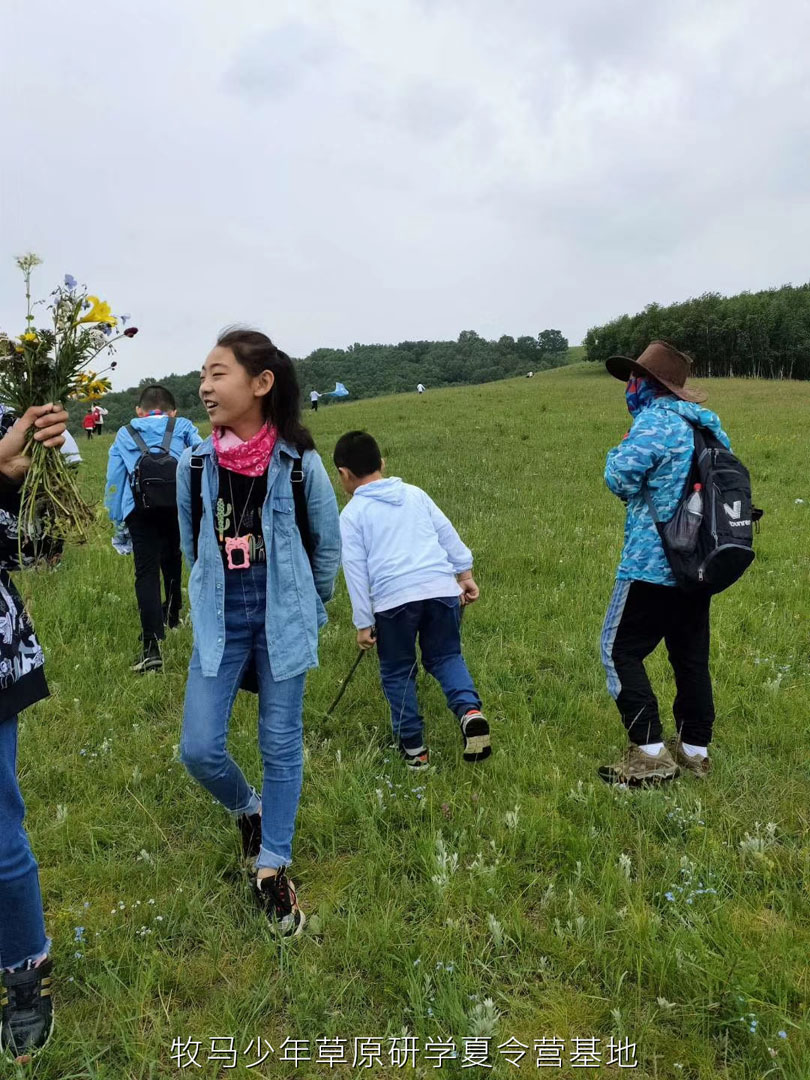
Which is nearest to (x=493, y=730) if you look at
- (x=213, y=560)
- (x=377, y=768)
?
(x=377, y=768)

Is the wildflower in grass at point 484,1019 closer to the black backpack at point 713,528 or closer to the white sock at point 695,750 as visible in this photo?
the white sock at point 695,750

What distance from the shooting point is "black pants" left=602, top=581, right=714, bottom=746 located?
4.22 meters

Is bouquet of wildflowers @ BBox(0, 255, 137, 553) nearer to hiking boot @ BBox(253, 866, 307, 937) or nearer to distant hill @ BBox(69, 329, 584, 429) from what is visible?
hiking boot @ BBox(253, 866, 307, 937)

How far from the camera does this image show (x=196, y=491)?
3352mm

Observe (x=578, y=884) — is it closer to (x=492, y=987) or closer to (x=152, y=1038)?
(x=492, y=987)

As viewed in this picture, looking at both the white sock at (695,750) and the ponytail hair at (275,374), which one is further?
the white sock at (695,750)

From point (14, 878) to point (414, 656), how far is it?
2640 millimetres

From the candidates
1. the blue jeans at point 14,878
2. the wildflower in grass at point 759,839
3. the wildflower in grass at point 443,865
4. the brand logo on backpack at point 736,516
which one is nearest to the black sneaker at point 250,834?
the wildflower in grass at point 443,865

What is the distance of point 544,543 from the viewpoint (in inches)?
387

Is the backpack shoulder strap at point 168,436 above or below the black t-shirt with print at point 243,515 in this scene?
above

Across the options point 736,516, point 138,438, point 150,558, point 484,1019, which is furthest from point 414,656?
point 138,438

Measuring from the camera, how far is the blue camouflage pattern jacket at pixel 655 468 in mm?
4020

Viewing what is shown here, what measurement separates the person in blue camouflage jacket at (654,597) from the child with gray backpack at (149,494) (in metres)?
3.93

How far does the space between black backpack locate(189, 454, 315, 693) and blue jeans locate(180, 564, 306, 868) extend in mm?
134
